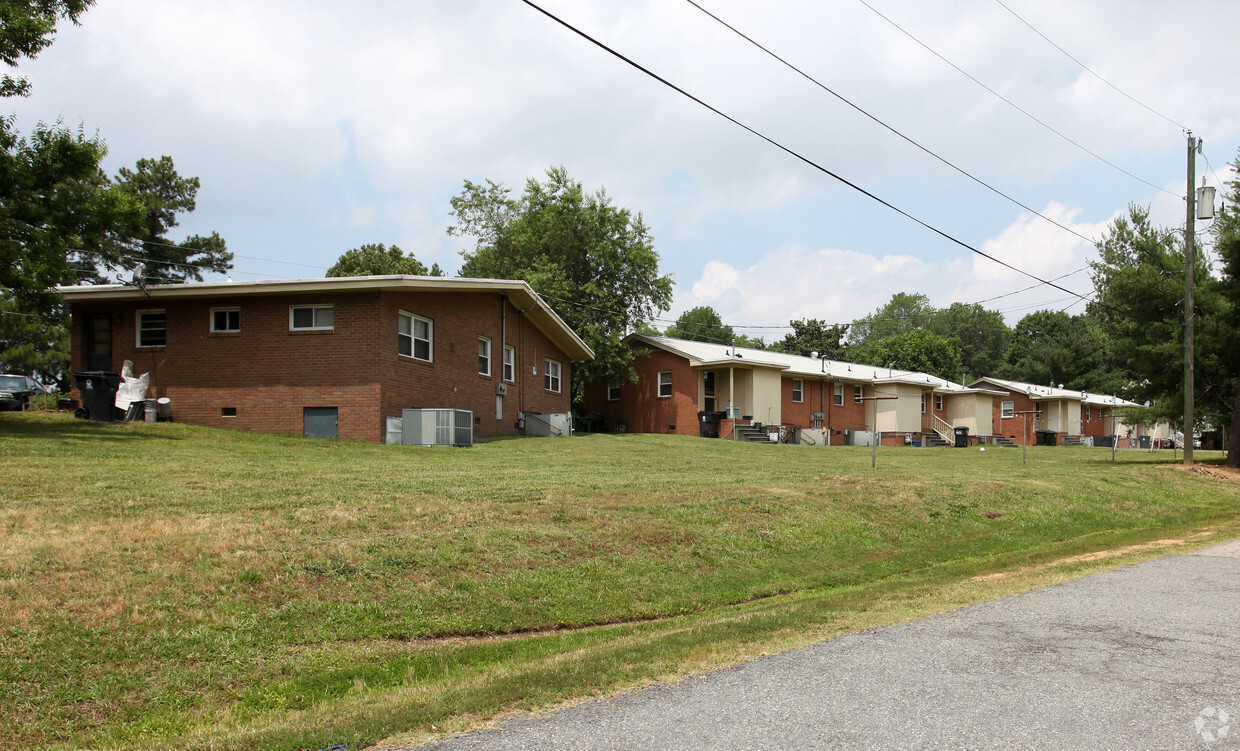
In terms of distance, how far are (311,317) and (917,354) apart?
2902 inches

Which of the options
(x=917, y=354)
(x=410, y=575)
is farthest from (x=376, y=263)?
(x=917, y=354)

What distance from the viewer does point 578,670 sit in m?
5.73

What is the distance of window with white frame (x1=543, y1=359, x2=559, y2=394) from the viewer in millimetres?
31266

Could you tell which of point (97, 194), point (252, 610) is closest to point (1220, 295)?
point (252, 610)

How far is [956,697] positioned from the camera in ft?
16.0

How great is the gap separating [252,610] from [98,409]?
16.2 m

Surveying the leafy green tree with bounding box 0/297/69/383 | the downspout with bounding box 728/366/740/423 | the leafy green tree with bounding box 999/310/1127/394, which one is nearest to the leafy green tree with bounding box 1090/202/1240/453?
the downspout with bounding box 728/366/740/423

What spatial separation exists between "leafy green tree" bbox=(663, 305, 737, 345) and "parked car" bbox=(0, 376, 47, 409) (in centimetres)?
5671

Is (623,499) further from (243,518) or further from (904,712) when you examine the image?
(904,712)

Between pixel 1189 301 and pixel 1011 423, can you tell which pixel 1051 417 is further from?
pixel 1189 301

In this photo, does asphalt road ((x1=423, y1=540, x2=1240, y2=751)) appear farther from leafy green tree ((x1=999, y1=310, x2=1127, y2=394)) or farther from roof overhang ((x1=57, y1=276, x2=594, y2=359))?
leafy green tree ((x1=999, y1=310, x2=1127, y2=394))

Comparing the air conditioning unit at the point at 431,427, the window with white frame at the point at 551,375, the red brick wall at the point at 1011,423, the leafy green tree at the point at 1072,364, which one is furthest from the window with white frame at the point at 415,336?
the leafy green tree at the point at 1072,364

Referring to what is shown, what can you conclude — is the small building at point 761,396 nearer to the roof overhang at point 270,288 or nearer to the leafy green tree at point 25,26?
the roof overhang at point 270,288

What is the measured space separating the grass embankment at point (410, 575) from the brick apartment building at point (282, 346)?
15.4 ft
